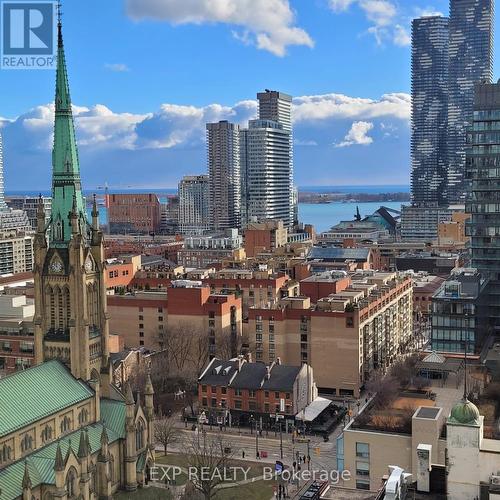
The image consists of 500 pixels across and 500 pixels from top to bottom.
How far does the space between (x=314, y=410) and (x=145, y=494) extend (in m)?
30.9

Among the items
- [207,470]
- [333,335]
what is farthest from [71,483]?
[333,335]

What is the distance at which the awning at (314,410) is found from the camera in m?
81.6

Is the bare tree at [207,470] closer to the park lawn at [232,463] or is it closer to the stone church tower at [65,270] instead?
the park lawn at [232,463]

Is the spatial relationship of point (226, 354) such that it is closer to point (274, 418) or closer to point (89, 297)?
point (274, 418)

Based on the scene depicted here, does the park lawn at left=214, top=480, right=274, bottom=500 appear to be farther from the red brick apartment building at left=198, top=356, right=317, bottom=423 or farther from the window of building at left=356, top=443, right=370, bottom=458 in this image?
the red brick apartment building at left=198, top=356, right=317, bottom=423

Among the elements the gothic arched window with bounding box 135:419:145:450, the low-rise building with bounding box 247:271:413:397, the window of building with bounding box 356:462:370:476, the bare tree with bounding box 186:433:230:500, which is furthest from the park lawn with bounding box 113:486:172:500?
the low-rise building with bounding box 247:271:413:397

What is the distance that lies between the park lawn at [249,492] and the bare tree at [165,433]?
34.8ft

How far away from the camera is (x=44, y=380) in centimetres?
5538

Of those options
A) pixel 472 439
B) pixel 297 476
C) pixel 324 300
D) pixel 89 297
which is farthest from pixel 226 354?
pixel 472 439

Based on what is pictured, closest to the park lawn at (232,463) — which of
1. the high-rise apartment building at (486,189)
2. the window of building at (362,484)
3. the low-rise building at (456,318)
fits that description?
the window of building at (362,484)

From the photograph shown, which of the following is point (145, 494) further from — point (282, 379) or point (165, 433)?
point (282, 379)

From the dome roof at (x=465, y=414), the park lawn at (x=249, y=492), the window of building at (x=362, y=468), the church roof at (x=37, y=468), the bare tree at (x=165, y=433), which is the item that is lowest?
the park lawn at (x=249, y=492)

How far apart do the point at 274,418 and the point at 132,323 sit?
35038mm

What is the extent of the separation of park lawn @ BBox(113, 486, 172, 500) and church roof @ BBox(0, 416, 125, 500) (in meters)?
4.44
